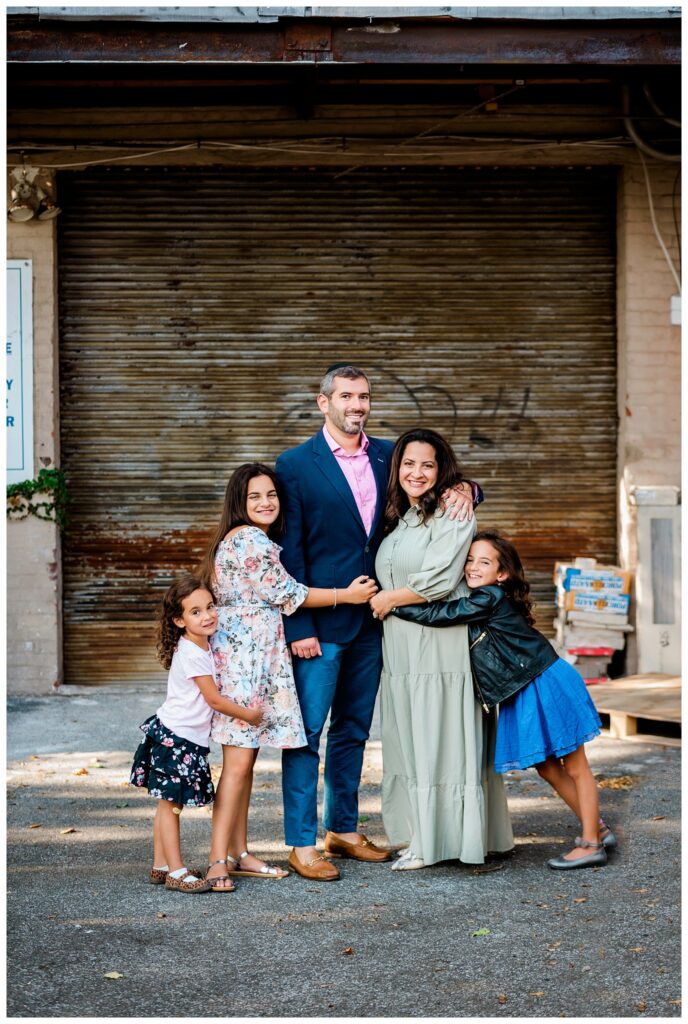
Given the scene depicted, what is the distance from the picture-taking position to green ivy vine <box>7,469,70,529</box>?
868 cm

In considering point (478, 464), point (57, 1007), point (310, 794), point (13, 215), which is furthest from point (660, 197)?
point (57, 1007)

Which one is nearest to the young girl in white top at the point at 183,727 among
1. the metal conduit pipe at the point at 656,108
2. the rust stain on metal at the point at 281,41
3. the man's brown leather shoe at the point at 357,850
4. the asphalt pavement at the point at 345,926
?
the asphalt pavement at the point at 345,926

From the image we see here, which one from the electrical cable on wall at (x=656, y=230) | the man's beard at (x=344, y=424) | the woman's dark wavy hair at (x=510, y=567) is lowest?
the woman's dark wavy hair at (x=510, y=567)

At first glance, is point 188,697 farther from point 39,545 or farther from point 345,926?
point 39,545

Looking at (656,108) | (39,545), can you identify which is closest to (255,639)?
(39,545)

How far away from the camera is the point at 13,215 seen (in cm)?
865

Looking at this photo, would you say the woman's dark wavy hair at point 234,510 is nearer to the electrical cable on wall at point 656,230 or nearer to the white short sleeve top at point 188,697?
the white short sleeve top at point 188,697

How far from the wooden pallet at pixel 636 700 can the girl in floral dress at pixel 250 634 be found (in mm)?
2985

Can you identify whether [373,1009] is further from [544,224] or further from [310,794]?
[544,224]

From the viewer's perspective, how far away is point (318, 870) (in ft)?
16.3

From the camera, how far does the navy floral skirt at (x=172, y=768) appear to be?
4.82 meters

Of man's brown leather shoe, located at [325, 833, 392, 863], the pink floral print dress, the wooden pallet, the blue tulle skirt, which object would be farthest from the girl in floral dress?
the wooden pallet

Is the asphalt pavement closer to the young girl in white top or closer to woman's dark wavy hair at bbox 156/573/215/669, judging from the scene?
the young girl in white top

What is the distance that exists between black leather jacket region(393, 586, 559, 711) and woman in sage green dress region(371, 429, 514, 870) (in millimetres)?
45
